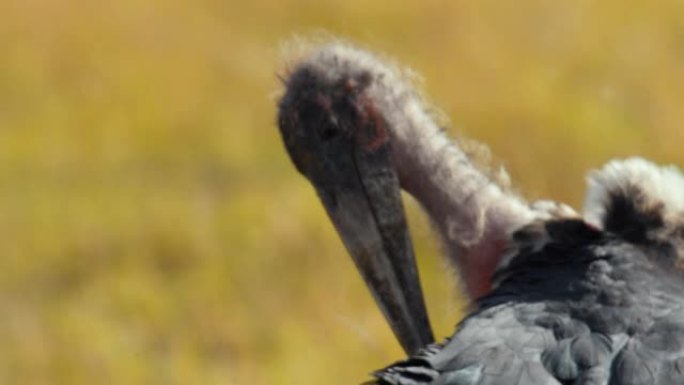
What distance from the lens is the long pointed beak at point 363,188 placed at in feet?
19.7

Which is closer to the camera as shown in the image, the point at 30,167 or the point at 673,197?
the point at 673,197

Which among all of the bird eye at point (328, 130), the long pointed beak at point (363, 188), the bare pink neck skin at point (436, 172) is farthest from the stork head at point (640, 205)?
the bird eye at point (328, 130)

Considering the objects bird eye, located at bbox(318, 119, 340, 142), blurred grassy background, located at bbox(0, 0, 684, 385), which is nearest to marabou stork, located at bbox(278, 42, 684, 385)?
bird eye, located at bbox(318, 119, 340, 142)

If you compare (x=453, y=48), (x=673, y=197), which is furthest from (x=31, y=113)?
(x=673, y=197)

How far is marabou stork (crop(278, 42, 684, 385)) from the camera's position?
4.71 meters

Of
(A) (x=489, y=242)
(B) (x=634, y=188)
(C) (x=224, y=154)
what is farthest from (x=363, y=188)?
(C) (x=224, y=154)

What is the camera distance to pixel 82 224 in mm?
10141

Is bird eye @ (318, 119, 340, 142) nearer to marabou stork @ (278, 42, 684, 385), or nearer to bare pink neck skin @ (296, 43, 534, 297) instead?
marabou stork @ (278, 42, 684, 385)

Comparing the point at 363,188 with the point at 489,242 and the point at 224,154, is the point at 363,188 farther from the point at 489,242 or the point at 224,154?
the point at 224,154

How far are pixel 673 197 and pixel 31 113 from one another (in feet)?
21.6

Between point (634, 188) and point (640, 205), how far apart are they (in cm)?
6

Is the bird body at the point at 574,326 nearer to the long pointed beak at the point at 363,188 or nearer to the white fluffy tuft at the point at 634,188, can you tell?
the white fluffy tuft at the point at 634,188

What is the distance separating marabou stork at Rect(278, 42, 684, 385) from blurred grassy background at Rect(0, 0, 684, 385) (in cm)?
21

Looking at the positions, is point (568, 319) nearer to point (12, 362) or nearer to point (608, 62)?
point (12, 362)
